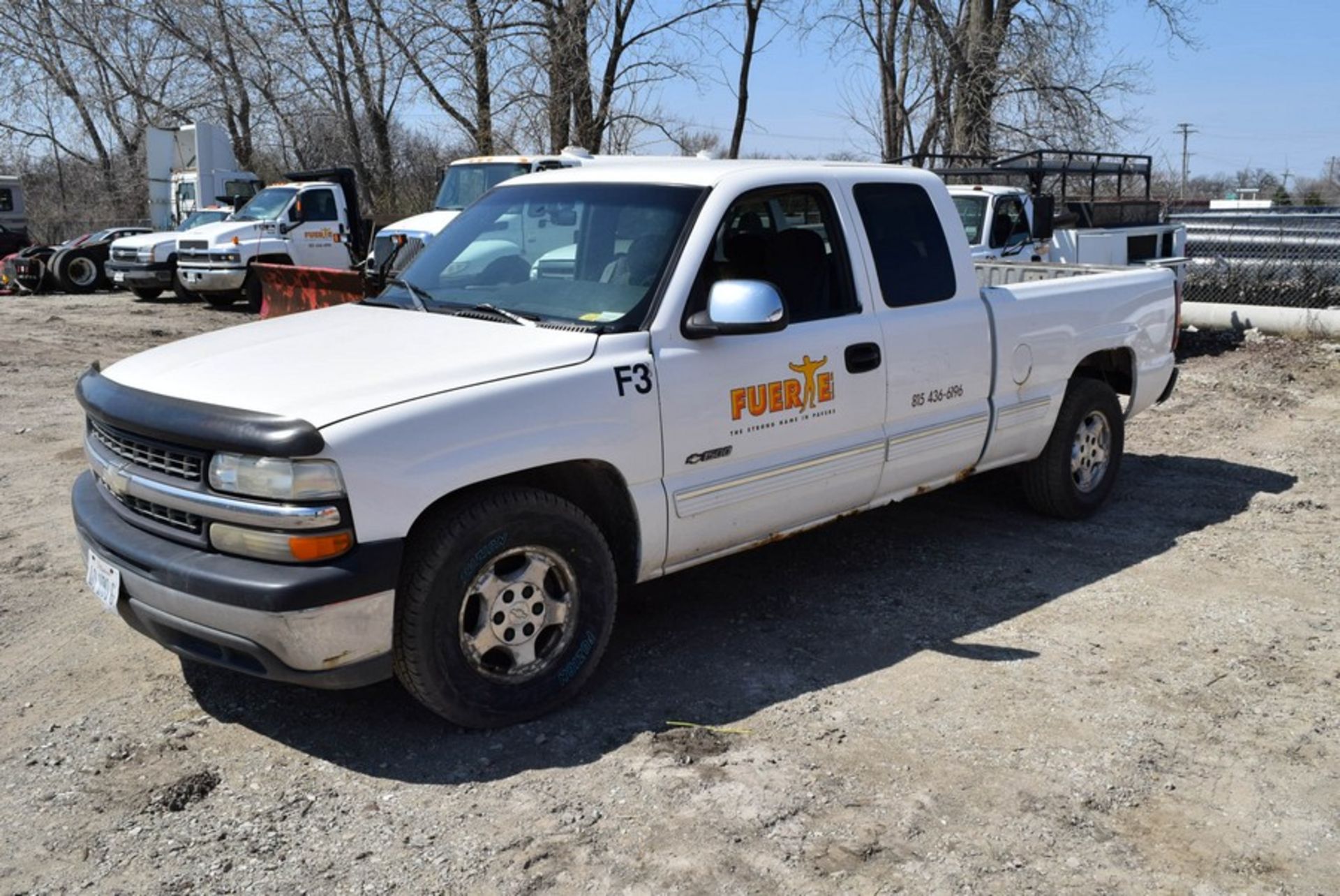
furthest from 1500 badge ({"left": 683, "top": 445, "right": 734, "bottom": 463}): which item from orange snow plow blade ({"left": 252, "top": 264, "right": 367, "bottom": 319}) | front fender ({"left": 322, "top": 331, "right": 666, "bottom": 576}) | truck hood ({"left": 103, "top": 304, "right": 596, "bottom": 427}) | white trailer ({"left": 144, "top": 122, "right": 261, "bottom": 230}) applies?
white trailer ({"left": 144, "top": 122, "right": 261, "bottom": 230})

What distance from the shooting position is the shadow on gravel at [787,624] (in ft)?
13.4

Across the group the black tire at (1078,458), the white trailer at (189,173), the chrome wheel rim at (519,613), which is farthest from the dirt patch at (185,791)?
the white trailer at (189,173)

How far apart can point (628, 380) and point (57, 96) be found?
41.3 m

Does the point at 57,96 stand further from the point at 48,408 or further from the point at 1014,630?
the point at 1014,630

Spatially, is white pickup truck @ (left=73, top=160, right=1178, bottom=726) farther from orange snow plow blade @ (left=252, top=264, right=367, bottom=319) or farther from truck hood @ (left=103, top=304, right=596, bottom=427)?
orange snow plow blade @ (left=252, top=264, right=367, bottom=319)

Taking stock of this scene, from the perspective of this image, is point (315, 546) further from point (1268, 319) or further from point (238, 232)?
point (238, 232)

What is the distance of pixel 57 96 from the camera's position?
127 feet

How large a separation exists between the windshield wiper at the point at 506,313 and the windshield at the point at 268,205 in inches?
647

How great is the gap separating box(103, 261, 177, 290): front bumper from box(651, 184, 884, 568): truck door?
59.7ft

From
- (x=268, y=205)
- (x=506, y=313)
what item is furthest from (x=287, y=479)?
(x=268, y=205)

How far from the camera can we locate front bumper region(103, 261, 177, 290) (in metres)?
20.7

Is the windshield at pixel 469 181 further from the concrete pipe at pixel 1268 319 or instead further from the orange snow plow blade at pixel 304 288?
the concrete pipe at pixel 1268 319

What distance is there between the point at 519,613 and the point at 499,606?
0.09m

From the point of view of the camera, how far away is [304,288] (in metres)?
10.9
